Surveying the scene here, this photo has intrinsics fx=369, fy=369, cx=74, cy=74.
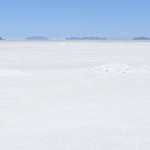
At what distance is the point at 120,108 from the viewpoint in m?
6.54

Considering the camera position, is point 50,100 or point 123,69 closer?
A: point 50,100

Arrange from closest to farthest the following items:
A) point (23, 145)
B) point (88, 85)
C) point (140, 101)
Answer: point (23, 145) → point (140, 101) → point (88, 85)

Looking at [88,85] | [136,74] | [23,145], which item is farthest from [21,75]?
[23,145]

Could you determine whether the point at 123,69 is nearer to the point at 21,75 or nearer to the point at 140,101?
the point at 21,75

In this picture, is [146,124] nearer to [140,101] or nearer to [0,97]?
[140,101]

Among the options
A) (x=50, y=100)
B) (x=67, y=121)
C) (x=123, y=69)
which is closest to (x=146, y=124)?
(x=67, y=121)

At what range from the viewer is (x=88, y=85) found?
9.73 metres

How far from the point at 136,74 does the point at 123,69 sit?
33.8 inches

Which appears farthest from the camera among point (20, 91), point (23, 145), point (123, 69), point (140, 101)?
point (123, 69)

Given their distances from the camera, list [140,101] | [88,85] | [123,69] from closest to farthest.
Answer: [140,101] < [88,85] < [123,69]

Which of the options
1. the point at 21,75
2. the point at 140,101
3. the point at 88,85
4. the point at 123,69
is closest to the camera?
the point at 140,101

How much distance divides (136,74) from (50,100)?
5.79 meters

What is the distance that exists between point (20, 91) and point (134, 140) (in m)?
4.37

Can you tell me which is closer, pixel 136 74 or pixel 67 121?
pixel 67 121
